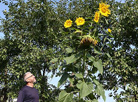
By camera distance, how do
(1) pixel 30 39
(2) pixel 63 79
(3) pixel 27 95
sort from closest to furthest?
1. (2) pixel 63 79
2. (3) pixel 27 95
3. (1) pixel 30 39

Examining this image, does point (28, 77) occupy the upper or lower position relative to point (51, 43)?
lower

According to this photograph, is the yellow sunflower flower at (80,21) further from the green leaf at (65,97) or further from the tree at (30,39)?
the tree at (30,39)

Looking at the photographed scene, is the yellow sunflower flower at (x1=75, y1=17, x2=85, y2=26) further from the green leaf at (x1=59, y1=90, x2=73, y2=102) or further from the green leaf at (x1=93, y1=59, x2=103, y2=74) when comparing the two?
the green leaf at (x1=59, y1=90, x2=73, y2=102)

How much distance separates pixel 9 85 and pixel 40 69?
1.41m

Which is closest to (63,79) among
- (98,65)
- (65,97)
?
(65,97)

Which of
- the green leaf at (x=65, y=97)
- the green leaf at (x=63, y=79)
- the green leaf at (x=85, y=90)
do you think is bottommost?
the green leaf at (x=65, y=97)

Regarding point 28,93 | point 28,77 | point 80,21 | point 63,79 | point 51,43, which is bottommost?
point 28,93

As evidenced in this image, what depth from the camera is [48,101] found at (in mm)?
8047

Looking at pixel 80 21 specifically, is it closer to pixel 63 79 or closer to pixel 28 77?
pixel 63 79

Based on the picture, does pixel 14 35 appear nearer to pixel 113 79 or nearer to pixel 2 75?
pixel 2 75

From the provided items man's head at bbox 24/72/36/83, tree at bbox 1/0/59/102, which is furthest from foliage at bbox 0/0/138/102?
man's head at bbox 24/72/36/83

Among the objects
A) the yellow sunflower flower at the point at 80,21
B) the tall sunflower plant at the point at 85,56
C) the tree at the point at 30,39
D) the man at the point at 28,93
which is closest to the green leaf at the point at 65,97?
the tall sunflower plant at the point at 85,56

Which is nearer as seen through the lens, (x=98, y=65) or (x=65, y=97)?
(x=98, y=65)

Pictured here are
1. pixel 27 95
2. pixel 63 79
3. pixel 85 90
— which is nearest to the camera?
pixel 85 90
